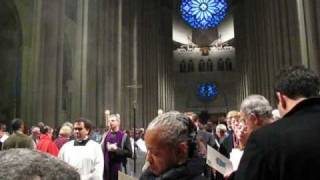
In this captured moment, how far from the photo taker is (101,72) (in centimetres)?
2205

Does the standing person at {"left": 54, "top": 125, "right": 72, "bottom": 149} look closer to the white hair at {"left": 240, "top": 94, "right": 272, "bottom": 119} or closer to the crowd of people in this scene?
the white hair at {"left": 240, "top": 94, "right": 272, "bottom": 119}

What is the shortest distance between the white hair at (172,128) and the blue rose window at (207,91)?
44.8 meters

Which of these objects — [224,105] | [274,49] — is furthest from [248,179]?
[224,105]

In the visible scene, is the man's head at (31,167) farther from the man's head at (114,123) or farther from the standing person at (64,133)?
the standing person at (64,133)

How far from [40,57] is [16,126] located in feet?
30.6

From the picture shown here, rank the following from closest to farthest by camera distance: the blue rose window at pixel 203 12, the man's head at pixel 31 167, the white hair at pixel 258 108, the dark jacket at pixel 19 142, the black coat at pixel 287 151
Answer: the man's head at pixel 31 167 → the black coat at pixel 287 151 → the white hair at pixel 258 108 → the dark jacket at pixel 19 142 → the blue rose window at pixel 203 12

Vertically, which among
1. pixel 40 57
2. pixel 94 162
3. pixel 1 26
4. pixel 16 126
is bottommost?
pixel 94 162

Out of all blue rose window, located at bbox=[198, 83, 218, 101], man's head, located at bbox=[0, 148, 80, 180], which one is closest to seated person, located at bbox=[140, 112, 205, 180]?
man's head, located at bbox=[0, 148, 80, 180]

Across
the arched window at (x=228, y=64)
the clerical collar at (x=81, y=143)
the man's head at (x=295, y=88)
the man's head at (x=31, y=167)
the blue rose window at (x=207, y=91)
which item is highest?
the arched window at (x=228, y=64)

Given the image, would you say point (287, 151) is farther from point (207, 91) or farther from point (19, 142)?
point (207, 91)

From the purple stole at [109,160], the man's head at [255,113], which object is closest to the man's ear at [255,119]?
the man's head at [255,113]

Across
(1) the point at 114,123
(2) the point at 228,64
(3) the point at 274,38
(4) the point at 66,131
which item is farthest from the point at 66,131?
(2) the point at 228,64

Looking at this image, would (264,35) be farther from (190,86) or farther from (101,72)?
(190,86)

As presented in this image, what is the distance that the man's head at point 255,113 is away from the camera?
3359mm
